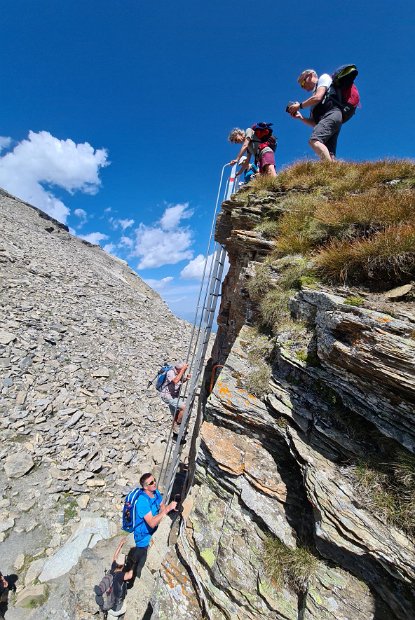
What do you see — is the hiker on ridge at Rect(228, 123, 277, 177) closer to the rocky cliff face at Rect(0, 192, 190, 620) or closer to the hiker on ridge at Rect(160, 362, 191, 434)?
the hiker on ridge at Rect(160, 362, 191, 434)

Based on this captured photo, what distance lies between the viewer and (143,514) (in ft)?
23.0

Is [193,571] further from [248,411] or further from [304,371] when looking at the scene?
[304,371]

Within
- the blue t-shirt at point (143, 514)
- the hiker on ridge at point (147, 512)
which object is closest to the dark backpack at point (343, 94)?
the hiker on ridge at point (147, 512)

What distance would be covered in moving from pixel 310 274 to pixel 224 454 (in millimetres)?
4064

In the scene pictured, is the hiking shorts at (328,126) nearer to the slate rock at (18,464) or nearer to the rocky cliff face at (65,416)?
the rocky cliff face at (65,416)

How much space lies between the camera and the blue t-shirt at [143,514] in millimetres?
7039

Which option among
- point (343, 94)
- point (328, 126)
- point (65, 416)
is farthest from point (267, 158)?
point (65, 416)

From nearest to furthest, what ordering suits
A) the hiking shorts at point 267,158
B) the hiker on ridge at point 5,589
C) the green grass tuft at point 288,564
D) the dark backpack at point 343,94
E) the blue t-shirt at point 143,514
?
the green grass tuft at point 288,564 → the blue t-shirt at point 143,514 → the hiker on ridge at point 5,589 → the dark backpack at point 343,94 → the hiking shorts at point 267,158

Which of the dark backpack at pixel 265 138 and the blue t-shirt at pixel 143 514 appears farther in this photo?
the dark backpack at pixel 265 138

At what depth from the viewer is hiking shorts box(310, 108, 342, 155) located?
8672 mm

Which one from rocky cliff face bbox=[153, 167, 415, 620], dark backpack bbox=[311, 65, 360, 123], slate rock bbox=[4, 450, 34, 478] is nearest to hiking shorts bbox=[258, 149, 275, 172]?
dark backpack bbox=[311, 65, 360, 123]

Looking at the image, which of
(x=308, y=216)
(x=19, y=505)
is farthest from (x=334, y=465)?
(x=19, y=505)

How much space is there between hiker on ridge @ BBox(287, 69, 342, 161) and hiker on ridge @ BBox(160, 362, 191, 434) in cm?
914

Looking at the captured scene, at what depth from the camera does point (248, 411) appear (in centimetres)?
527
